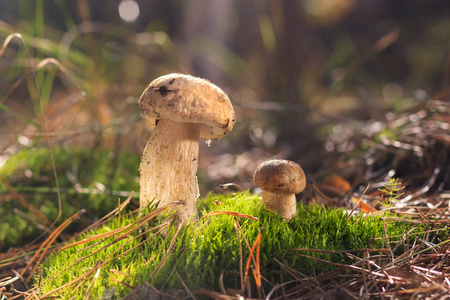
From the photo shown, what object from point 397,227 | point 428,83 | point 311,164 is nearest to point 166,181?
point 397,227

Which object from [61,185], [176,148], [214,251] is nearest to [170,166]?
[176,148]

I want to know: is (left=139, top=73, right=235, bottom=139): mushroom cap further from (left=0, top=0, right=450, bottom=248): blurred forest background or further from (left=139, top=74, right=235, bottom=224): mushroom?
(left=0, top=0, right=450, bottom=248): blurred forest background

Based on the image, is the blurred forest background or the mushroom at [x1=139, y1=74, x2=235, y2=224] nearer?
the mushroom at [x1=139, y1=74, x2=235, y2=224]

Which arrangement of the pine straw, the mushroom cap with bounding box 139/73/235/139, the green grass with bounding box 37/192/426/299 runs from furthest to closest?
the mushroom cap with bounding box 139/73/235/139, the green grass with bounding box 37/192/426/299, the pine straw

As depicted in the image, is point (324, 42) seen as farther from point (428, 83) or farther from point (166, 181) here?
point (166, 181)

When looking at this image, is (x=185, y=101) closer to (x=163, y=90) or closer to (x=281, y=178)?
(x=163, y=90)

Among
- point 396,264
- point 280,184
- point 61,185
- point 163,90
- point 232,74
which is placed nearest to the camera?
point 396,264

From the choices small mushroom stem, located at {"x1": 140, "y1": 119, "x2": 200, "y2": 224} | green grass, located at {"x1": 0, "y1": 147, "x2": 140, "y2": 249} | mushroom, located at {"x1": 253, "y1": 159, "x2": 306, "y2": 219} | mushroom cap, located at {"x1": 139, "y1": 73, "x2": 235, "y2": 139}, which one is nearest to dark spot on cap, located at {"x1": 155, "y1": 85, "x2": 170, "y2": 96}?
mushroom cap, located at {"x1": 139, "y1": 73, "x2": 235, "y2": 139}
